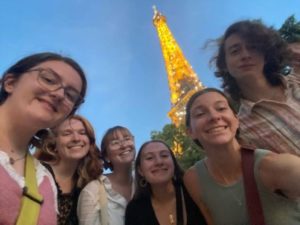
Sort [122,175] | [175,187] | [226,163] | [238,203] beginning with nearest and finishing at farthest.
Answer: [238,203] → [226,163] → [175,187] → [122,175]

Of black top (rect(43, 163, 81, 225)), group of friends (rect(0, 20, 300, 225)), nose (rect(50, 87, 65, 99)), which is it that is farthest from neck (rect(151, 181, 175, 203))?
nose (rect(50, 87, 65, 99))

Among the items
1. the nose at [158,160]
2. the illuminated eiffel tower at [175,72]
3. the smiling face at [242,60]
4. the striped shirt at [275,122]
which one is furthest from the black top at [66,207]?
the illuminated eiffel tower at [175,72]

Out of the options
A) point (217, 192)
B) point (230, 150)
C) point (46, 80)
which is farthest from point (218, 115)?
point (46, 80)

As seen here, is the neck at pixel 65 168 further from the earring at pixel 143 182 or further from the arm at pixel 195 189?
the arm at pixel 195 189

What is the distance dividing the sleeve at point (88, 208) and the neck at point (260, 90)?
6.63 feet

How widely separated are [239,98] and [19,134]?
232cm

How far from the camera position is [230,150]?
8.90 ft

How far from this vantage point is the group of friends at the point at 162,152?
202cm

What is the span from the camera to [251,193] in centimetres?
233

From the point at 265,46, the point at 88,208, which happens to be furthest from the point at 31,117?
the point at 265,46

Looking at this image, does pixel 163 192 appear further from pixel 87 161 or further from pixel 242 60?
pixel 242 60

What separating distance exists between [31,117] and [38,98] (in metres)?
0.13

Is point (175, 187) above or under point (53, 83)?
under

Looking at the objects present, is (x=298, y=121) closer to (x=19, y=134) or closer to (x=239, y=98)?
(x=239, y=98)
